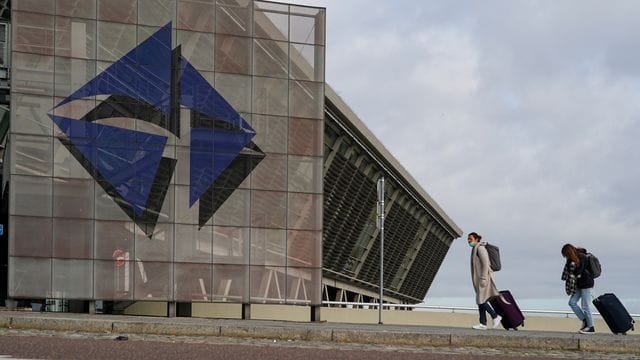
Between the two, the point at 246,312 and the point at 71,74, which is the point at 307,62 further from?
the point at 246,312

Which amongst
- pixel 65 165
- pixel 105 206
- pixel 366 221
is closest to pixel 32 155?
pixel 65 165

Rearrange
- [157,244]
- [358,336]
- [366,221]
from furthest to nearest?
[366,221] < [157,244] < [358,336]

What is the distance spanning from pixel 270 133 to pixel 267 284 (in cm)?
315

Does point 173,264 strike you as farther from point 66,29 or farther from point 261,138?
point 66,29

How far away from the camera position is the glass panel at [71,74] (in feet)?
66.9

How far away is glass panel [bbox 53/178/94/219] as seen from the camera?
20281 millimetres

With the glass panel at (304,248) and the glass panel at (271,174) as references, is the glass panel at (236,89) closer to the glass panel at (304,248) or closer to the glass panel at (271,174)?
the glass panel at (271,174)

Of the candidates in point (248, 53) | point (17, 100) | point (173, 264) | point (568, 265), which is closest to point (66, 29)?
point (17, 100)

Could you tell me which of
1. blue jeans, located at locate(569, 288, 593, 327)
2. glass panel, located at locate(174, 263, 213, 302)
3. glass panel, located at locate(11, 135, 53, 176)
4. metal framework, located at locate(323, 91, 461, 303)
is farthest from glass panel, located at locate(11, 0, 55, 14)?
metal framework, located at locate(323, 91, 461, 303)

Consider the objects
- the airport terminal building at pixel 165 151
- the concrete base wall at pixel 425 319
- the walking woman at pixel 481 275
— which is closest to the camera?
the walking woman at pixel 481 275

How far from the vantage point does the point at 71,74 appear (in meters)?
20.5

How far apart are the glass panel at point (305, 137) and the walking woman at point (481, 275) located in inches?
197

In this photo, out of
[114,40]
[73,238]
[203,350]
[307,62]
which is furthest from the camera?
[307,62]

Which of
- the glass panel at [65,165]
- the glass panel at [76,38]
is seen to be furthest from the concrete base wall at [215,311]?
the glass panel at [76,38]
